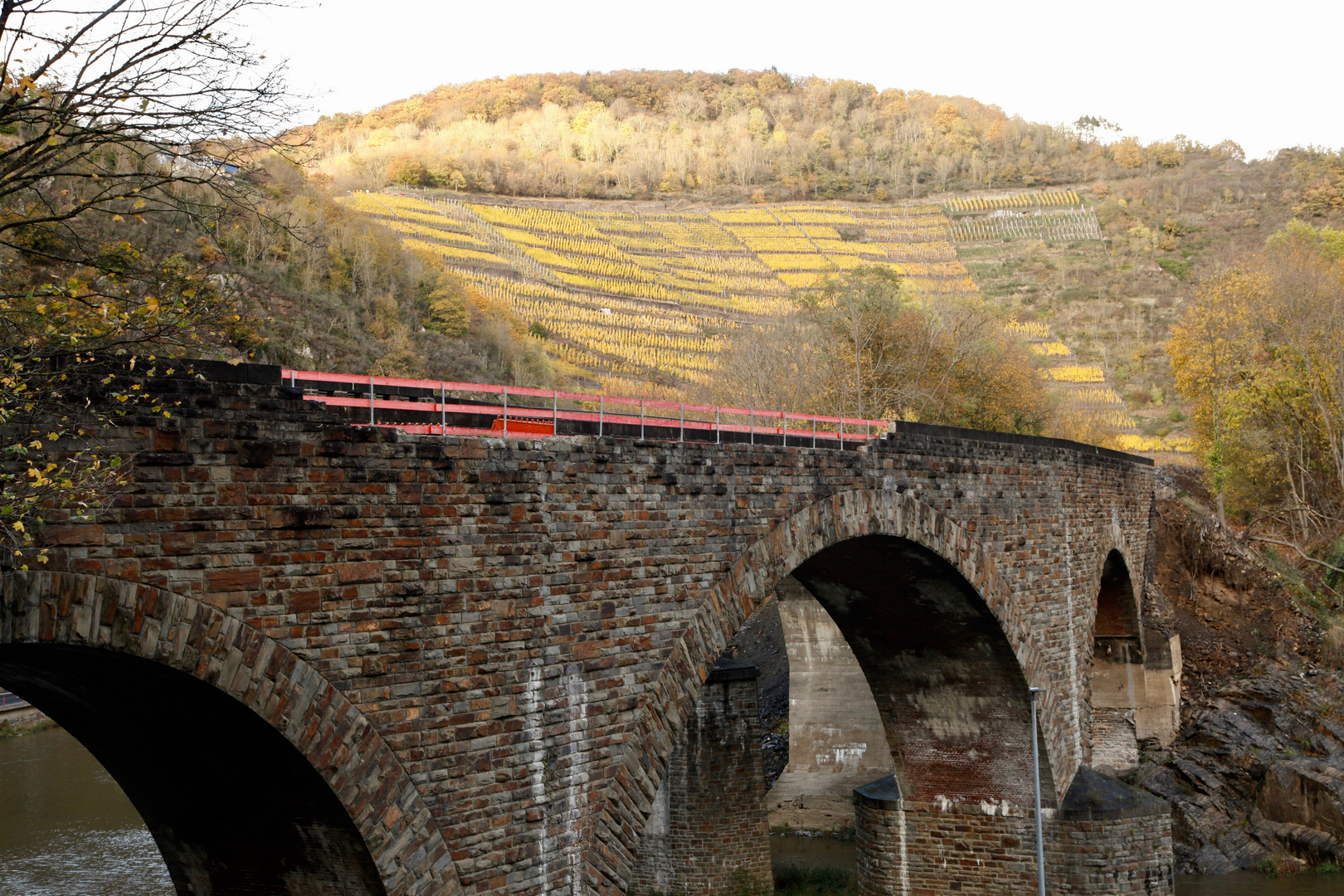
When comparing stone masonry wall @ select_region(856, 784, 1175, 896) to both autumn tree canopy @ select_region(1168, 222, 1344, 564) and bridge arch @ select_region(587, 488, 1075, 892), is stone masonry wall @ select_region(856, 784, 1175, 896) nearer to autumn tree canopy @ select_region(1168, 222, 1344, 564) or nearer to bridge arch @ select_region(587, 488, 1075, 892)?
bridge arch @ select_region(587, 488, 1075, 892)

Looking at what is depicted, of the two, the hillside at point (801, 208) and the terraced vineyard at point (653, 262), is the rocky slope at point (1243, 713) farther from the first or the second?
the terraced vineyard at point (653, 262)

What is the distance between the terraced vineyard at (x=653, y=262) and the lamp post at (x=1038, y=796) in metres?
30.8

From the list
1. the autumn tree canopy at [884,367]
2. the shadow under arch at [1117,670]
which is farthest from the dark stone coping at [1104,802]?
the autumn tree canopy at [884,367]

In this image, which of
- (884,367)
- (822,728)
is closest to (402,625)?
(822,728)

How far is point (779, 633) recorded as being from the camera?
30.4m

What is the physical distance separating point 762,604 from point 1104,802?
8.39 meters

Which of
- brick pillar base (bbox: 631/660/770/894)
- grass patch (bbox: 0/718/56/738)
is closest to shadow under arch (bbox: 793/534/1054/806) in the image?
brick pillar base (bbox: 631/660/770/894)

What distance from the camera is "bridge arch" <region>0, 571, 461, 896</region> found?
5.65m

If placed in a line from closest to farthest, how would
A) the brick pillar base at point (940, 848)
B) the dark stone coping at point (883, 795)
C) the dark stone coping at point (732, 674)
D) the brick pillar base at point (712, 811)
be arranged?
1. the brick pillar base at point (940, 848)
2. the dark stone coping at point (883, 795)
3. the brick pillar base at point (712, 811)
4. the dark stone coping at point (732, 674)

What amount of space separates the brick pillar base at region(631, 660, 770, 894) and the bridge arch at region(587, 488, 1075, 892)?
487 centimetres

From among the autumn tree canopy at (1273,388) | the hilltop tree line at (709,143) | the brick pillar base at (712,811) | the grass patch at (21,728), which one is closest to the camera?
the brick pillar base at (712,811)

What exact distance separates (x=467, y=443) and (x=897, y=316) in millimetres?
24299

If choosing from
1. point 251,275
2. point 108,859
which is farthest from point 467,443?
point 251,275

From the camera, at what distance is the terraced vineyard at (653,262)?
5372cm
